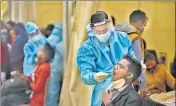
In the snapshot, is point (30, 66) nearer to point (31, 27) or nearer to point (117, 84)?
point (31, 27)

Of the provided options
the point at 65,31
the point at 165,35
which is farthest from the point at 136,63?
the point at 165,35

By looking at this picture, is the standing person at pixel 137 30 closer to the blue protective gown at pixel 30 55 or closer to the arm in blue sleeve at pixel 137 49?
the arm in blue sleeve at pixel 137 49

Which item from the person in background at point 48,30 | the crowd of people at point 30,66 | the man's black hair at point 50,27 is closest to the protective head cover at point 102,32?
the crowd of people at point 30,66

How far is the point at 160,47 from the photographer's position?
3875 mm

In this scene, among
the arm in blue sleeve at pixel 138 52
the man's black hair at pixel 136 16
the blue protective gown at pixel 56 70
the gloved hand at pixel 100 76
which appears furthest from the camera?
the blue protective gown at pixel 56 70

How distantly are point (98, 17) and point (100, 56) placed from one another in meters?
0.18

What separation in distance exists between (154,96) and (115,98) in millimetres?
413

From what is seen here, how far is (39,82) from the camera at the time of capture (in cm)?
216

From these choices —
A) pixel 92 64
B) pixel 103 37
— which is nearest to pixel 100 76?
pixel 92 64

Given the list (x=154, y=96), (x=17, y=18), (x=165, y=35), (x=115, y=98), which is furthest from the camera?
(x=165, y=35)

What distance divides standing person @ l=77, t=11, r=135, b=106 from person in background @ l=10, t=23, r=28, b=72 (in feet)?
1.97

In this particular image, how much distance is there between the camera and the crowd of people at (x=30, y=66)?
213 centimetres

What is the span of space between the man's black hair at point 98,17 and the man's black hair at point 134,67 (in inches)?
7.5

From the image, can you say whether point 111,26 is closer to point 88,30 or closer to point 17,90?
point 88,30
